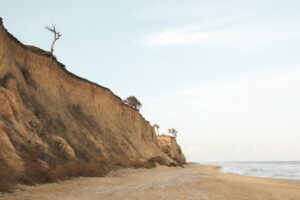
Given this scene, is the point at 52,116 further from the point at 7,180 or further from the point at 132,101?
the point at 132,101

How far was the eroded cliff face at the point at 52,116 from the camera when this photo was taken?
15.5m

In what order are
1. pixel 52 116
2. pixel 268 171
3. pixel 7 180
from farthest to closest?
pixel 268 171 < pixel 52 116 < pixel 7 180

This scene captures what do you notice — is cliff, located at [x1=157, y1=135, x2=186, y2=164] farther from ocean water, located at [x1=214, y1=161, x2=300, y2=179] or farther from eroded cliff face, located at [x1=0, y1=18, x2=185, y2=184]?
eroded cliff face, located at [x1=0, y1=18, x2=185, y2=184]

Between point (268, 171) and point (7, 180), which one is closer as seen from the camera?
point (7, 180)

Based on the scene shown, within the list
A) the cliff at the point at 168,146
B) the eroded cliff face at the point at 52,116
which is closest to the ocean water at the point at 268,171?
the cliff at the point at 168,146

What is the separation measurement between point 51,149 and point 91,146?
27.2 feet

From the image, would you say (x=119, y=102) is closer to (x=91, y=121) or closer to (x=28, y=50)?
(x=91, y=121)

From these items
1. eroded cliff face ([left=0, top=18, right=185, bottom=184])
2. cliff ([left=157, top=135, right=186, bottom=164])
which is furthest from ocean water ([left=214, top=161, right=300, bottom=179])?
eroded cliff face ([left=0, top=18, right=185, bottom=184])

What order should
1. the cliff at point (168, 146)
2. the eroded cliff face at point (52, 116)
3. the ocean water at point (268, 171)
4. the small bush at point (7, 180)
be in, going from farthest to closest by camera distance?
the cliff at point (168, 146) → the ocean water at point (268, 171) → the eroded cliff face at point (52, 116) → the small bush at point (7, 180)

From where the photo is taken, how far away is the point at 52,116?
2320cm

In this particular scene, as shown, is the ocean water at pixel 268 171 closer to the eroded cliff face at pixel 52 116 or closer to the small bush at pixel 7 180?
the eroded cliff face at pixel 52 116

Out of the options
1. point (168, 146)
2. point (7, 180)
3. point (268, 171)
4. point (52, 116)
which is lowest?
point (7, 180)

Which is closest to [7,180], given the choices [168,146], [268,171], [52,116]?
[52,116]

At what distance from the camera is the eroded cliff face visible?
15487 mm
